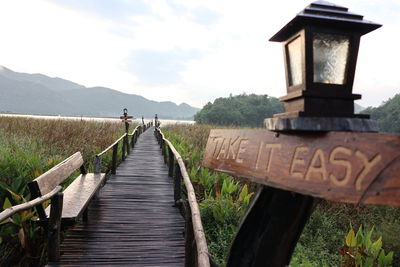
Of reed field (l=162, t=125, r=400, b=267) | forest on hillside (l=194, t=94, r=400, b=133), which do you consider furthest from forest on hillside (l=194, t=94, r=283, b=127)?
reed field (l=162, t=125, r=400, b=267)

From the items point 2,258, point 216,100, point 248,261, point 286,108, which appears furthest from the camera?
point 216,100

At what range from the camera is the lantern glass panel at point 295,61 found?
155 centimetres

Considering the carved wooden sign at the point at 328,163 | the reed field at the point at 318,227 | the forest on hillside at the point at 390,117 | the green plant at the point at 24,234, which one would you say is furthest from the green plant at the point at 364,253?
the forest on hillside at the point at 390,117

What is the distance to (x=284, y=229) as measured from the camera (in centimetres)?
172

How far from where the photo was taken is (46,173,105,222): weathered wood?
3.55m

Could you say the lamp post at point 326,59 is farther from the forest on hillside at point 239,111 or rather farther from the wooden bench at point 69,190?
the forest on hillside at point 239,111

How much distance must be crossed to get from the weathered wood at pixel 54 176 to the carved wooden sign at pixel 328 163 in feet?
8.67

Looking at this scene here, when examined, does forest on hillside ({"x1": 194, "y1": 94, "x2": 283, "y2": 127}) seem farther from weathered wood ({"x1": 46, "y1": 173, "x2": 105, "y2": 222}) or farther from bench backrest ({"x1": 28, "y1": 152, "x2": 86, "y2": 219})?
bench backrest ({"x1": 28, "y1": 152, "x2": 86, "y2": 219})

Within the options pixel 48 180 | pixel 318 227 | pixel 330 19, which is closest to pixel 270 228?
pixel 330 19

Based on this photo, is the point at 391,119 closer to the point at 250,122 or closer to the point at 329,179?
the point at 250,122

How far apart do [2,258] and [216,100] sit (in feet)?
276

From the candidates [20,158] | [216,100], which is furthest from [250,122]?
[20,158]

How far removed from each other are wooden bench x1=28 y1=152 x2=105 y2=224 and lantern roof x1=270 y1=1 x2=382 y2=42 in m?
3.13

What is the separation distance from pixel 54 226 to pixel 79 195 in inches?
40.7
